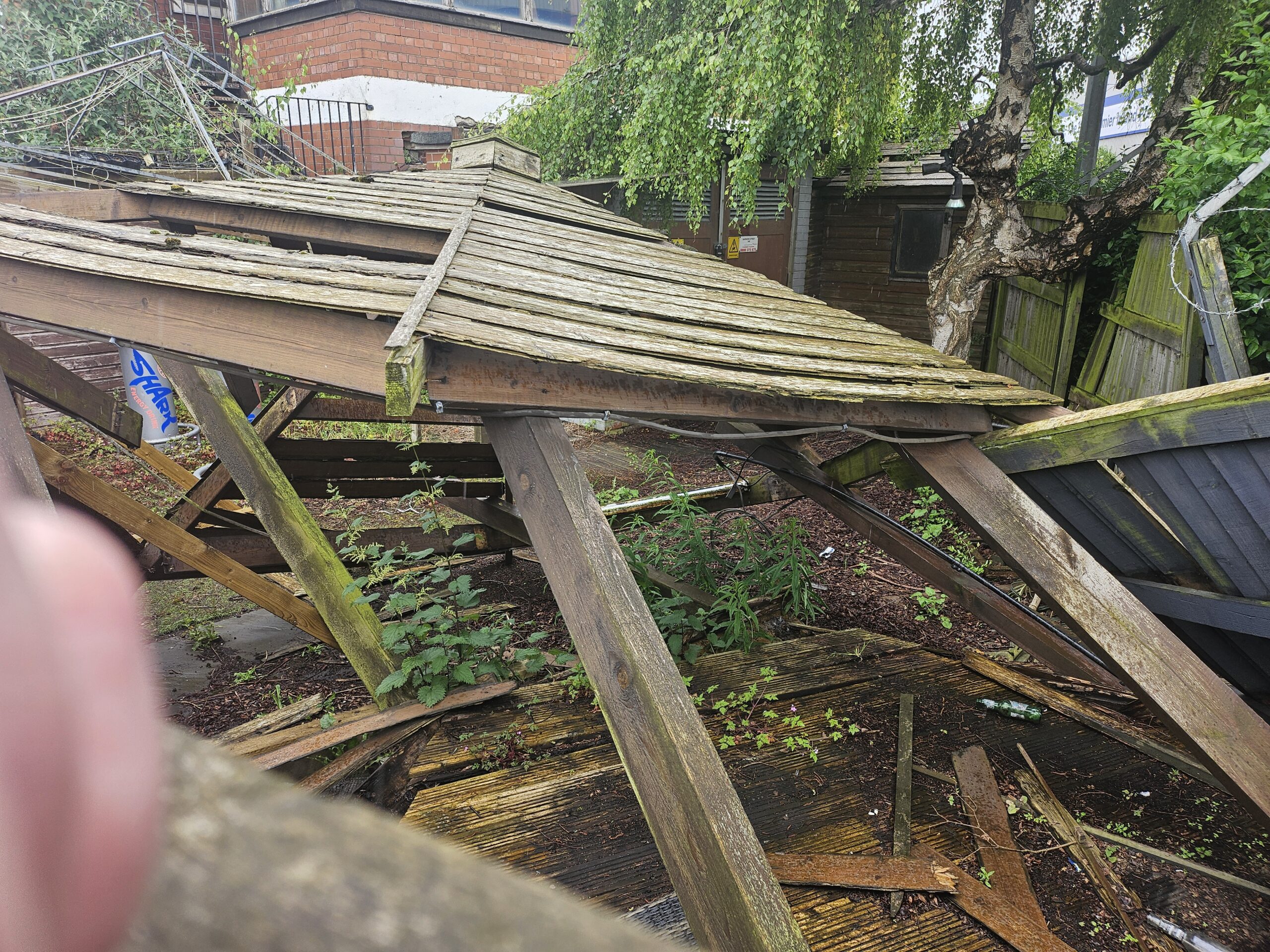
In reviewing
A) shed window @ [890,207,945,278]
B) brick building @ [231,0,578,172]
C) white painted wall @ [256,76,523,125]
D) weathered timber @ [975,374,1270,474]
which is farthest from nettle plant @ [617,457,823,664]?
shed window @ [890,207,945,278]

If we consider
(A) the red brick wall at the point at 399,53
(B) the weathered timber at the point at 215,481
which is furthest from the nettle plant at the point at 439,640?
(A) the red brick wall at the point at 399,53

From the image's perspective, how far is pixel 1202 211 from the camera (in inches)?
157

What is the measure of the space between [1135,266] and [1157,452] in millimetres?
3992

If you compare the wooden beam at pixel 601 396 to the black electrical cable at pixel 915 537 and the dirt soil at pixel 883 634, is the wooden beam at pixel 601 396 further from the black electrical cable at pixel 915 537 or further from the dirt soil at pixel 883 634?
the dirt soil at pixel 883 634

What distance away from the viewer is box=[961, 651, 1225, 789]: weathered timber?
401 centimetres

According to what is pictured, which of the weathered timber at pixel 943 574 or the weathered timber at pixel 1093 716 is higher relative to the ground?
the weathered timber at pixel 943 574

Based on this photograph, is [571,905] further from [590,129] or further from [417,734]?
[590,129]

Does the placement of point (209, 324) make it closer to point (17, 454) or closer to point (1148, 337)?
point (17, 454)

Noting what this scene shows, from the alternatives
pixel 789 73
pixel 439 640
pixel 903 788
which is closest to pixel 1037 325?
pixel 789 73

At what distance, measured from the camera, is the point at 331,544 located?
5891 mm

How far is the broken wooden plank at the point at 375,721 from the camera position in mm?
3848

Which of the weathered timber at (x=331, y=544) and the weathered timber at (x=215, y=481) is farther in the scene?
the weathered timber at (x=331, y=544)

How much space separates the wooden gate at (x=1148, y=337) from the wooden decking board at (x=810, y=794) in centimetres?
236

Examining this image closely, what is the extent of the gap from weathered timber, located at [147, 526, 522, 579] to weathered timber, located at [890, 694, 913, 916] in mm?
2594
